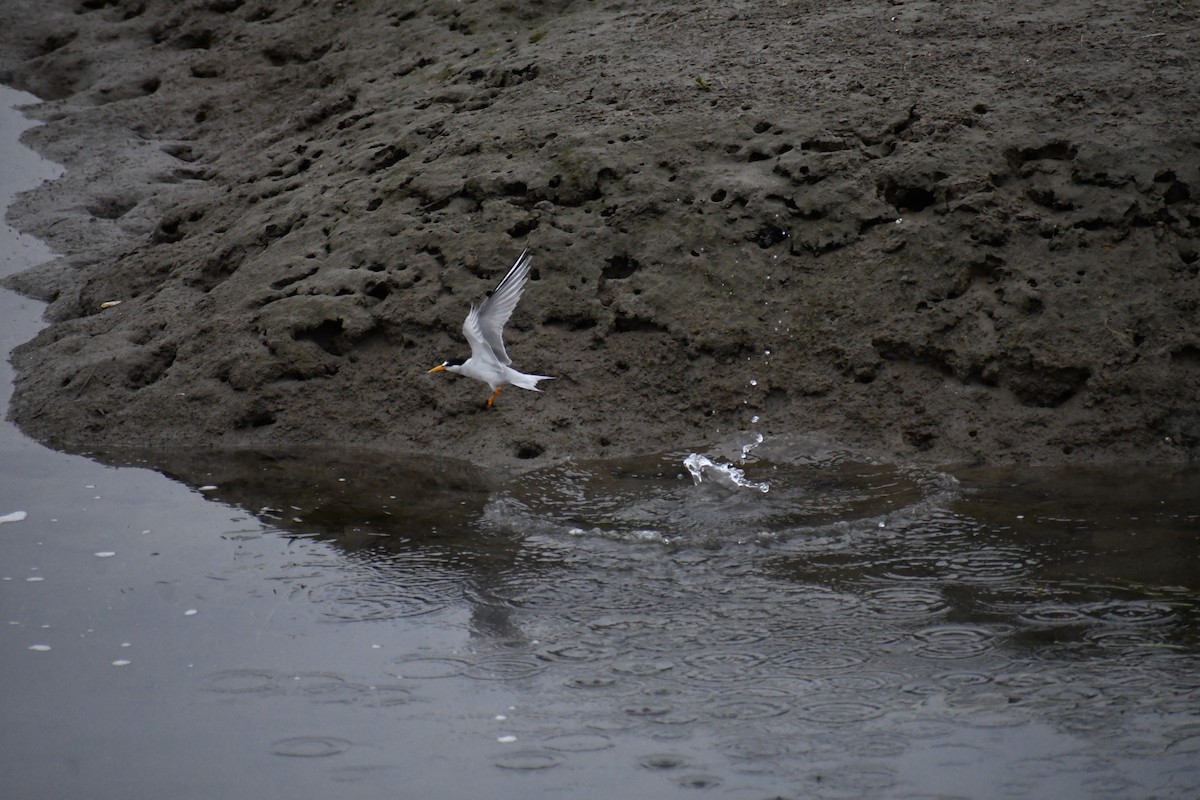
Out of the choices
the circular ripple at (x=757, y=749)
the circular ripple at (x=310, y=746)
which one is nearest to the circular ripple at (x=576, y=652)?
the circular ripple at (x=757, y=749)

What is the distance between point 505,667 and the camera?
442cm

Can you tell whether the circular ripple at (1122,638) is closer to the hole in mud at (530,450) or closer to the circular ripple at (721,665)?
the circular ripple at (721,665)

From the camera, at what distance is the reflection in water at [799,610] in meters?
3.82

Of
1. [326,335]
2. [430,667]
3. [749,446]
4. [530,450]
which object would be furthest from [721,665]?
[326,335]

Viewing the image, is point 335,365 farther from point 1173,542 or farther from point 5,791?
point 1173,542

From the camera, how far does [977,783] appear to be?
3639 millimetres

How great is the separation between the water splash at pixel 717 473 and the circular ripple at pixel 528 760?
233 centimetres

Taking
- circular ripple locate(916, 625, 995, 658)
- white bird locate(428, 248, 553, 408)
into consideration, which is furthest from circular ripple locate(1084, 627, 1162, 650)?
white bird locate(428, 248, 553, 408)

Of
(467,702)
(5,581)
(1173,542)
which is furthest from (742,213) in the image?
(5,581)

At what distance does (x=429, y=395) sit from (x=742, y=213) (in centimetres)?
208

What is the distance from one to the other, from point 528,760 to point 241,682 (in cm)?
119

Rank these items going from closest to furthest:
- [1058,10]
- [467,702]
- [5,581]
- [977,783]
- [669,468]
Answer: [977,783] < [467,702] < [5,581] < [669,468] < [1058,10]

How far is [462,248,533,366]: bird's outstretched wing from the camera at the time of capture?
250 inches

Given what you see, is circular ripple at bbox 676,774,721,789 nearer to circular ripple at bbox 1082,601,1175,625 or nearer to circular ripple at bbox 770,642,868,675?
circular ripple at bbox 770,642,868,675
